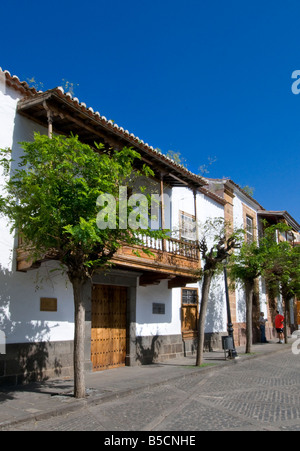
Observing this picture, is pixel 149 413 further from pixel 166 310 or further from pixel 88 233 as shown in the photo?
pixel 166 310

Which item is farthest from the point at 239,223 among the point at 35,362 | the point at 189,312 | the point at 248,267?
the point at 35,362

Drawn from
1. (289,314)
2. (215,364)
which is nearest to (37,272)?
(215,364)

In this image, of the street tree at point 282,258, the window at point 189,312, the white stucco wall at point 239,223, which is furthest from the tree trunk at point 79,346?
the white stucco wall at point 239,223

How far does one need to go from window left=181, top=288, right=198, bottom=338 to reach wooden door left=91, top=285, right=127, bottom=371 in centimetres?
301

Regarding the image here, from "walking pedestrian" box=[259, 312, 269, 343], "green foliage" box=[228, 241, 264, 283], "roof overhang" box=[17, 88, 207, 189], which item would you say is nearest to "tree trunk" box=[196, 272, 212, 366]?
"green foliage" box=[228, 241, 264, 283]

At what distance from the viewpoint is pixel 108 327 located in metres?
10.5

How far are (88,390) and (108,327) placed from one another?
3216 millimetres

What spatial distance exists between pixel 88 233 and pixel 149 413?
2.79 metres

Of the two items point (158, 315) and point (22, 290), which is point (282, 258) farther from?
point (22, 290)

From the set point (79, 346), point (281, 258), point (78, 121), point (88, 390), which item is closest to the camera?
point (79, 346)

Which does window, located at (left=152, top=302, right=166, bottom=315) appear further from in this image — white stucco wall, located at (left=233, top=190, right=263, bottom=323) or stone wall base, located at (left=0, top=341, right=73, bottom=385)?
white stucco wall, located at (left=233, top=190, right=263, bottom=323)

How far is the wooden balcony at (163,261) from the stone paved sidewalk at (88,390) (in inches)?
95.2

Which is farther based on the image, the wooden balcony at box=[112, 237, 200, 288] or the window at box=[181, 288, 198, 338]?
the window at box=[181, 288, 198, 338]

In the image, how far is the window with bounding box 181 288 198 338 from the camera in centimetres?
1345
